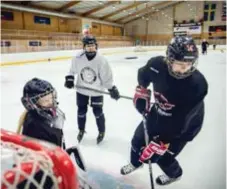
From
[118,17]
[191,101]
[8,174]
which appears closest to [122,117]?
[191,101]

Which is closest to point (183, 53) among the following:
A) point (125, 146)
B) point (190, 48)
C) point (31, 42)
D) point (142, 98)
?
point (190, 48)

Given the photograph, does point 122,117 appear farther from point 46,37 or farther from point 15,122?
point 46,37

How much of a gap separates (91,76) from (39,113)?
938 millimetres

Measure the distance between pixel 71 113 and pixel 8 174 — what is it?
221 centimetres

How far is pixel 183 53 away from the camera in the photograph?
41.8 inches

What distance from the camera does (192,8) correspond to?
2009 cm

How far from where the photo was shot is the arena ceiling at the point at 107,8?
13804mm

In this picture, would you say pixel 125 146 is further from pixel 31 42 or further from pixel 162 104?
pixel 31 42

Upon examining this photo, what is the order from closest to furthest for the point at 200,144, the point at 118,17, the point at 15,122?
A: the point at 200,144 → the point at 15,122 → the point at 118,17

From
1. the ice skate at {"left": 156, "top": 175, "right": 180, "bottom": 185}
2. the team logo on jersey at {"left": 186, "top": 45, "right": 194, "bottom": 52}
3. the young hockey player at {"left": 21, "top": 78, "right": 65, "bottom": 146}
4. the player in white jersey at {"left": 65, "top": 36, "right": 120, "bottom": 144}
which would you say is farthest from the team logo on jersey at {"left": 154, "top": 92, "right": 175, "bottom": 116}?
the player in white jersey at {"left": 65, "top": 36, "right": 120, "bottom": 144}

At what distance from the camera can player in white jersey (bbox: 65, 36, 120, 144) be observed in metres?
1.86

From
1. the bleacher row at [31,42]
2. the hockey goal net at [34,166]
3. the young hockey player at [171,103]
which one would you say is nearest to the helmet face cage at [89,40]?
the young hockey player at [171,103]

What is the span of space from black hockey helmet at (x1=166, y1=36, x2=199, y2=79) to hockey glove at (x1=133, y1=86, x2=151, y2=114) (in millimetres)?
250

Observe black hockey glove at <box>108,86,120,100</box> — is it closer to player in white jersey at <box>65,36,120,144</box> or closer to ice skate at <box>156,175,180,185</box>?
player in white jersey at <box>65,36,120,144</box>
